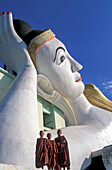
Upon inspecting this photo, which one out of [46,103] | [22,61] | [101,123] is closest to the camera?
[22,61]

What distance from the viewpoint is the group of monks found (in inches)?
141

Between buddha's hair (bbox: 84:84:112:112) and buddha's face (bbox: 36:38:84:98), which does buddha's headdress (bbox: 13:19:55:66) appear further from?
buddha's hair (bbox: 84:84:112:112)

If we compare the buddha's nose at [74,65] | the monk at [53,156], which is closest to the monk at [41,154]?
the monk at [53,156]

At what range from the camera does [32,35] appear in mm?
6797

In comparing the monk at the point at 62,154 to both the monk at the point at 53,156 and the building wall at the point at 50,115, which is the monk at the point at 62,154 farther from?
the building wall at the point at 50,115

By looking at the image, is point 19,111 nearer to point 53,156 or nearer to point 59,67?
point 53,156

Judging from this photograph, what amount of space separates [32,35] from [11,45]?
833mm

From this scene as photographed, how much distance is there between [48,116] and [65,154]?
13.5 ft

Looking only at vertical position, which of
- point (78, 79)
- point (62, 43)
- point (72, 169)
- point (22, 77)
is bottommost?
point (72, 169)

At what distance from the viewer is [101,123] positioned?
22.2 feet

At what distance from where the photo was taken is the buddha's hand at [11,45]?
20.5 feet

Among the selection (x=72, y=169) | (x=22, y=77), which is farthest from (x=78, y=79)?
(x=72, y=169)

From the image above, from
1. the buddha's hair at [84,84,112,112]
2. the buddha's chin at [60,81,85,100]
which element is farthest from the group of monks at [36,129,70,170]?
the buddha's hair at [84,84,112,112]

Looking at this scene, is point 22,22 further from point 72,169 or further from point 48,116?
point 72,169
